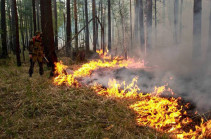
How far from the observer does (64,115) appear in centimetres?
418

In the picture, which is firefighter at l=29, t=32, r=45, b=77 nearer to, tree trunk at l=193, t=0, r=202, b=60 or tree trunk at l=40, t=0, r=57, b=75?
tree trunk at l=40, t=0, r=57, b=75

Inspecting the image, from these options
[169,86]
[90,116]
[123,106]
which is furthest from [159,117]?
[169,86]

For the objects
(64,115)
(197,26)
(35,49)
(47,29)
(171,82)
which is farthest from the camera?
(197,26)

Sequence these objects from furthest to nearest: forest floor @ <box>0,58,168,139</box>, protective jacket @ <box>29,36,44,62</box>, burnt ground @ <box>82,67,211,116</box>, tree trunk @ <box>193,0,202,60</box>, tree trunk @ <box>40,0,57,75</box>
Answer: tree trunk @ <box>193,0,202,60</box>, tree trunk @ <box>40,0,57,75</box>, protective jacket @ <box>29,36,44,62</box>, burnt ground @ <box>82,67,211,116</box>, forest floor @ <box>0,58,168,139</box>

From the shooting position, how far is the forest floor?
341cm

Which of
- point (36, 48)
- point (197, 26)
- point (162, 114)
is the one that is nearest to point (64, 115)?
point (162, 114)

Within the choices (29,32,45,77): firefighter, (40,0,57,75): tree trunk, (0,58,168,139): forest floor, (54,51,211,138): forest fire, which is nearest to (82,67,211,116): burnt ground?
(54,51,211,138): forest fire

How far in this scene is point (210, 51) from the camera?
10438 millimetres

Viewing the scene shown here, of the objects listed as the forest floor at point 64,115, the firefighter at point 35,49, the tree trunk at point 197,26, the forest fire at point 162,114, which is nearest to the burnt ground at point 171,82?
the forest fire at point 162,114

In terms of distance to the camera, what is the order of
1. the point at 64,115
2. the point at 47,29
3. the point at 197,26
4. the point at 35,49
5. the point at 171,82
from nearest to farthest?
1. the point at 64,115
2. the point at 171,82
3. the point at 35,49
4. the point at 47,29
5. the point at 197,26

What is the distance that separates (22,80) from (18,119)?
3.55 metres

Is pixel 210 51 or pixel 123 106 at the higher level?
pixel 210 51

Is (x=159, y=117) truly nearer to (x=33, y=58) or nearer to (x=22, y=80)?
(x=22, y=80)

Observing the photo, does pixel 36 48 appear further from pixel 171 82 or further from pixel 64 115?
pixel 171 82
